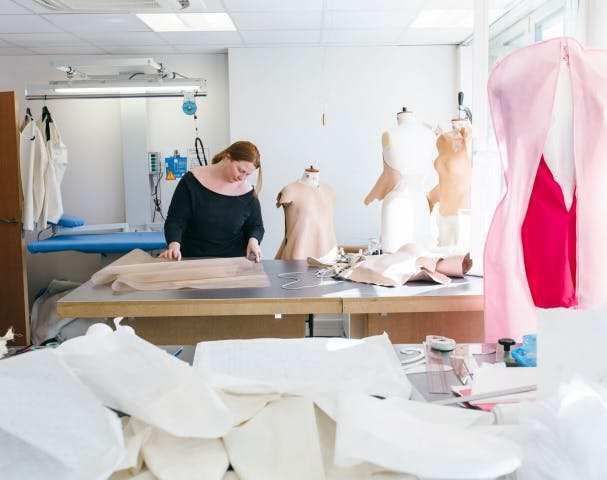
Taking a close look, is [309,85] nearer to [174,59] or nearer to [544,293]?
[174,59]

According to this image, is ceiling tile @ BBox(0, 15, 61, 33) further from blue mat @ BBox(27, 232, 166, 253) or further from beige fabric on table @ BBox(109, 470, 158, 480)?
beige fabric on table @ BBox(109, 470, 158, 480)

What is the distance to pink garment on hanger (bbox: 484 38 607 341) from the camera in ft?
7.47

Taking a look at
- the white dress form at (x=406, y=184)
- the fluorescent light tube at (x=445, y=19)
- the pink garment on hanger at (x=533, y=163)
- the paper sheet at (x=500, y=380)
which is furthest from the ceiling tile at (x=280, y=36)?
the paper sheet at (x=500, y=380)

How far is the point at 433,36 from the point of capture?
6297mm

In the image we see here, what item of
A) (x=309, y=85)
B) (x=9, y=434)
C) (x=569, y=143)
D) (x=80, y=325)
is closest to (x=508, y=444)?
(x=9, y=434)

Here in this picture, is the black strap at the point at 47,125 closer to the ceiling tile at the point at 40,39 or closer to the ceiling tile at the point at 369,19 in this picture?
the ceiling tile at the point at 40,39

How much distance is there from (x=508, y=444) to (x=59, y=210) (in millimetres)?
5675

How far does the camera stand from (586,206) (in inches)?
90.4

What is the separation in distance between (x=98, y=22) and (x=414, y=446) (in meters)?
5.53

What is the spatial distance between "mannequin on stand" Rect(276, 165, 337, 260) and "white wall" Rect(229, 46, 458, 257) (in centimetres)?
228

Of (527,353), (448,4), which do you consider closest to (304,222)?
(448,4)

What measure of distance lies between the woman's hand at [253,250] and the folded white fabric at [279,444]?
8.96 ft

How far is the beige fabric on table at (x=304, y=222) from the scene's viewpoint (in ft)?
14.5

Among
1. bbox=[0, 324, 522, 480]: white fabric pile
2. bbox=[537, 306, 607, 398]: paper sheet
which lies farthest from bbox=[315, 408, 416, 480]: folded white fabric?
bbox=[537, 306, 607, 398]: paper sheet
